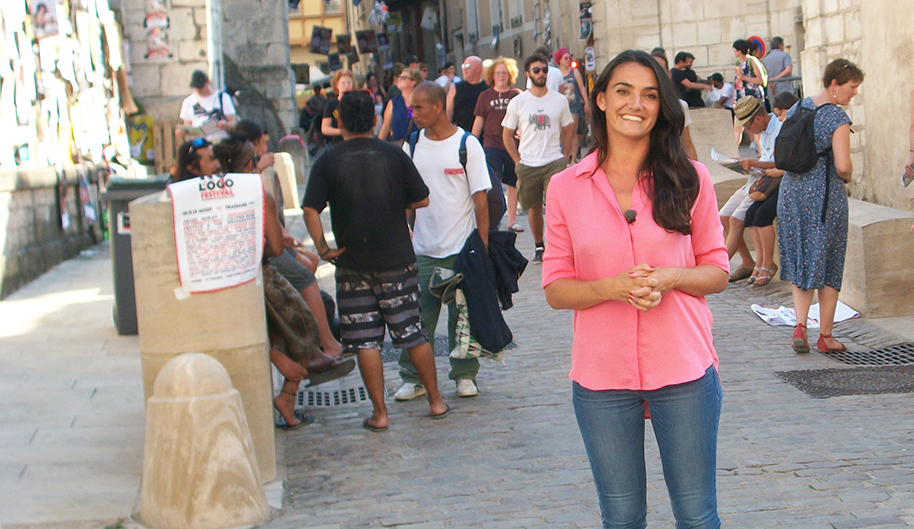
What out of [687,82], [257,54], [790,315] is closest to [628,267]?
[790,315]

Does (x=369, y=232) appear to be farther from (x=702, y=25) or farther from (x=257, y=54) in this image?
(x=702, y=25)

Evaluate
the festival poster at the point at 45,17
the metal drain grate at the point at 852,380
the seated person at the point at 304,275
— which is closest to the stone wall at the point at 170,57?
the festival poster at the point at 45,17

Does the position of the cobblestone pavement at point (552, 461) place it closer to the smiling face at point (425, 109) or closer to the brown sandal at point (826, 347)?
the brown sandal at point (826, 347)

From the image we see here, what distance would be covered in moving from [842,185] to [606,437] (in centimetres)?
464

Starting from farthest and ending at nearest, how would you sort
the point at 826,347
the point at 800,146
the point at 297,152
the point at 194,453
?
the point at 297,152, the point at 826,347, the point at 800,146, the point at 194,453

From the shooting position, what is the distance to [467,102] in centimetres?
1286

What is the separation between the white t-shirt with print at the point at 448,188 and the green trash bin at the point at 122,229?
7.90 ft

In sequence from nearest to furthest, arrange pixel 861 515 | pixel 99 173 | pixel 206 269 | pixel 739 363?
pixel 861 515 < pixel 206 269 < pixel 739 363 < pixel 99 173

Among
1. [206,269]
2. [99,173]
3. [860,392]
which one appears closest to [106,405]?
[206,269]

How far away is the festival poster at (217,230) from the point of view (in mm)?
4742

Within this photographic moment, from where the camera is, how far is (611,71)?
313 centimetres

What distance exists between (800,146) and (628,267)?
14.4 ft

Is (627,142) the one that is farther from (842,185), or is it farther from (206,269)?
(842,185)

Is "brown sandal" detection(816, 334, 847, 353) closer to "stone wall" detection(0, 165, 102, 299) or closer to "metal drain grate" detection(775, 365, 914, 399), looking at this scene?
"metal drain grate" detection(775, 365, 914, 399)
